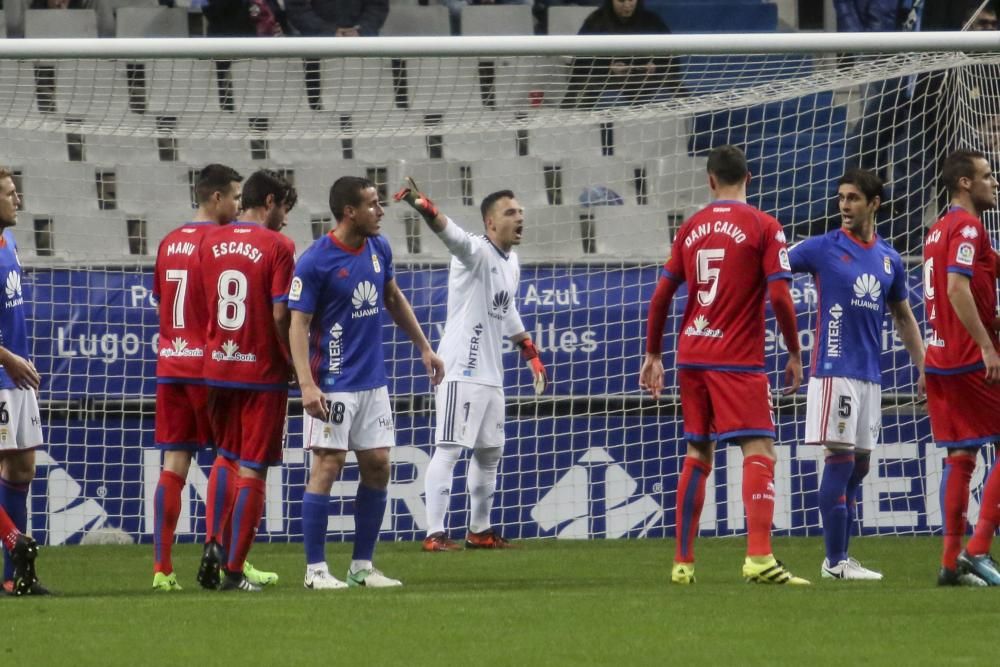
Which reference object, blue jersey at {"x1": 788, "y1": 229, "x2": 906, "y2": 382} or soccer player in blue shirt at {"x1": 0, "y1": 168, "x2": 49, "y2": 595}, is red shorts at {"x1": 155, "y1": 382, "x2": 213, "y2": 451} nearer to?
soccer player in blue shirt at {"x1": 0, "y1": 168, "x2": 49, "y2": 595}

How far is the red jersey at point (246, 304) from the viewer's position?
721cm

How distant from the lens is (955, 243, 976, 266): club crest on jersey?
23.1 ft

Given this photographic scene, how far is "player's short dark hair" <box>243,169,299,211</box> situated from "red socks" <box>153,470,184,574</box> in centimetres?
130

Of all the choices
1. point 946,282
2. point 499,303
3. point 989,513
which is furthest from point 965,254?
point 499,303

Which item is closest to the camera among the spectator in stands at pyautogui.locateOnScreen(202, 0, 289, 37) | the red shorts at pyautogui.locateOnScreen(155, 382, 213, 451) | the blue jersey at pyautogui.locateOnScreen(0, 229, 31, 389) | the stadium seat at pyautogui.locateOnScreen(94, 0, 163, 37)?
the red shorts at pyautogui.locateOnScreen(155, 382, 213, 451)

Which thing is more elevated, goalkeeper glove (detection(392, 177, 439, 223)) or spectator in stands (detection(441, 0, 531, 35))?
spectator in stands (detection(441, 0, 531, 35))

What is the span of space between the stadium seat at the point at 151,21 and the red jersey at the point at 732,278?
7800 mm

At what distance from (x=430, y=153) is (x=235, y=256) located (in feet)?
15.1

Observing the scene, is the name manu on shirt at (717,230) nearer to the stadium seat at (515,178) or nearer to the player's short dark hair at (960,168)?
the player's short dark hair at (960,168)

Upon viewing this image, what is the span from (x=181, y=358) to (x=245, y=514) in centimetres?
79

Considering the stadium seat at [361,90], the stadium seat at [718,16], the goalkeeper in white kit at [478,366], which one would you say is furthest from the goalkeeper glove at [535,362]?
the stadium seat at [718,16]

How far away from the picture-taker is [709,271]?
714 centimetres

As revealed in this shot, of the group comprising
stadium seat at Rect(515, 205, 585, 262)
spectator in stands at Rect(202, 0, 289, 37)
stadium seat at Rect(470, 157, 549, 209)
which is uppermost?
spectator in stands at Rect(202, 0, 289, 37)

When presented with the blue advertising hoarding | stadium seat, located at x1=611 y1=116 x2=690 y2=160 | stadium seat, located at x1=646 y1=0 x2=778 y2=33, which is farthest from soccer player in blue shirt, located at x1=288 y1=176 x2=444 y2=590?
stadium seat, located at x1=646 y1=0 x2=778 y2=33
